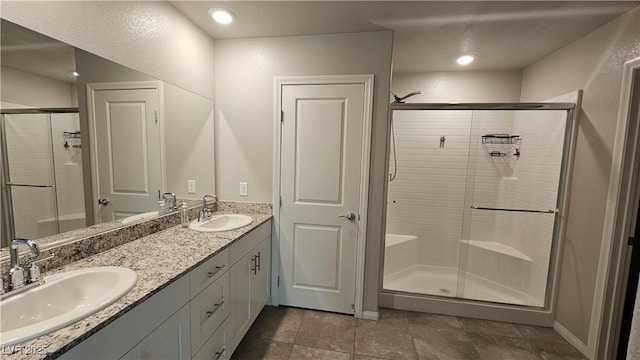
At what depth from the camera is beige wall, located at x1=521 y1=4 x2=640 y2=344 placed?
1.77 metres

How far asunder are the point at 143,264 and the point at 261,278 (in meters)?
1.05

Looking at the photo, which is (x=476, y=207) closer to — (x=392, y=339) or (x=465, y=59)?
(x=465, y=59)

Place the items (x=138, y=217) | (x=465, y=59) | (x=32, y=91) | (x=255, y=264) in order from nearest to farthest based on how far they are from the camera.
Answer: (x=32, y=91) < (x=138, y=217) < (x=255, y=264) < (x=465, y=59)

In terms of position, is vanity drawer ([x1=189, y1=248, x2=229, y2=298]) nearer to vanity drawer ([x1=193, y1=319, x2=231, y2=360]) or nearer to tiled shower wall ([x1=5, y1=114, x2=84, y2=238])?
vanity drawer ([x1=193, y1=319, x2=231, y2=360])

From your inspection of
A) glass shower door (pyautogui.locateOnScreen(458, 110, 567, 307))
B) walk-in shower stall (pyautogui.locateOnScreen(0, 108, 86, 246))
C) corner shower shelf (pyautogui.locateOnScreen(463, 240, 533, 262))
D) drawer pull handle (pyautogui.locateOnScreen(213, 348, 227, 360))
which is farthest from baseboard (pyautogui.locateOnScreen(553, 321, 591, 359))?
walk-in shower stall (pyautogui.locateOnScreen(0, 108, 86, 246))

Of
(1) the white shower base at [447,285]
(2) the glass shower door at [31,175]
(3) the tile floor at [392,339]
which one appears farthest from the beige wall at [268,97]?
(2) the glass shower door at [31,175]

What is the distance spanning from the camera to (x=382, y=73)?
2037 millimetres

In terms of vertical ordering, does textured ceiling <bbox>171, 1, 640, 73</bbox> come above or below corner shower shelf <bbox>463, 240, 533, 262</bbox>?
above

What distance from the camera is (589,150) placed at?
6.37 feet

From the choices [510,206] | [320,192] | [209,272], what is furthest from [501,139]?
[209,272]

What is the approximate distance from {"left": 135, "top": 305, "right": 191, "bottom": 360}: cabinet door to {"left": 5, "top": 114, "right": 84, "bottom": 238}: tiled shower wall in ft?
2.30

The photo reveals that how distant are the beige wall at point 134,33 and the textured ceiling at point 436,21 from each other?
17 cm

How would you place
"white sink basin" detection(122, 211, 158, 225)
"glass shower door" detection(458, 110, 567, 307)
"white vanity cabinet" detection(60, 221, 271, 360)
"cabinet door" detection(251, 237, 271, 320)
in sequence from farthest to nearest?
"glass shower door" detection(458, 110, 567, 307) → "cabinet door" detection(251, 237, 271, 320) → "white sink basin" detection(122, 211, 158, 225) → "white vanity cabinet" detection(60, 221, 271, 360)

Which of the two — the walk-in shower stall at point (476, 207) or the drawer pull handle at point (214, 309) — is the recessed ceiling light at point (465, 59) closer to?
the walk-in shower stall at point (476, 207)
